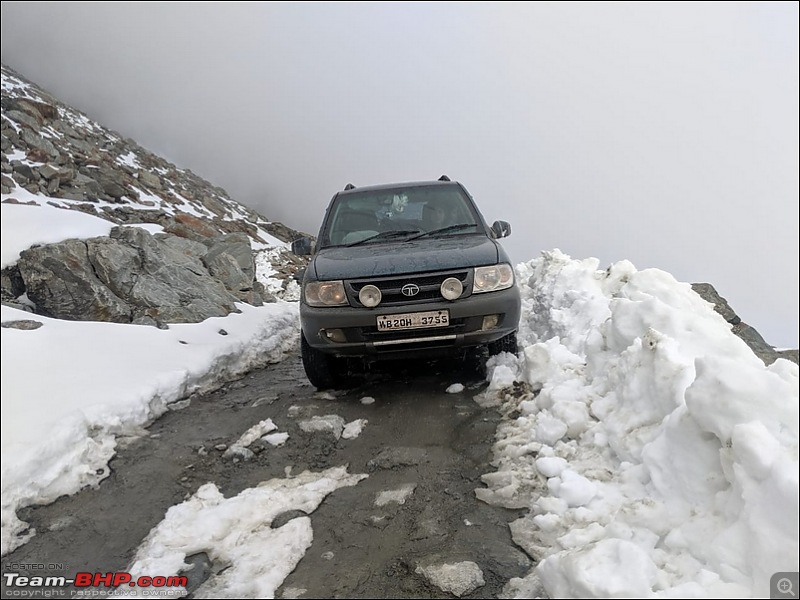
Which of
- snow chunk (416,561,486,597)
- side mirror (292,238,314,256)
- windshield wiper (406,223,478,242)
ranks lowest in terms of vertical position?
snow chunk (416,561,486,597)

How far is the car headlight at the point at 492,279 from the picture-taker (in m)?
4.29

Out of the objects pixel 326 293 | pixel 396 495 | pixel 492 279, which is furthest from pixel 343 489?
pixel 492 279

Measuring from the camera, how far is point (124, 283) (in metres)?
6.30

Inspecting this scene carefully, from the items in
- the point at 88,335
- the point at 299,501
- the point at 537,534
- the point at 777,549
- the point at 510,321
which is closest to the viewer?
the point at 777,549

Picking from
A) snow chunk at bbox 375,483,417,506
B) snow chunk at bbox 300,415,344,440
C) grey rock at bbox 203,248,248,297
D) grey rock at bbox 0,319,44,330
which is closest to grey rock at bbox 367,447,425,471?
snow chunk at bbox 375,483,417,506

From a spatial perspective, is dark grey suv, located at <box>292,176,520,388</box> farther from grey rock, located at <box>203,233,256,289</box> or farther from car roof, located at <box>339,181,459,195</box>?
grey rock, located at <box>203,233,256,289</box>

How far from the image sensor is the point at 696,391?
2414 mm

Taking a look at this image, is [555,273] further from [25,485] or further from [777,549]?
[25,485]

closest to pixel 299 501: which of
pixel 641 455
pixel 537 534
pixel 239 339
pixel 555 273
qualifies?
pixel 537 534

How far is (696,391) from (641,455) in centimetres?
53

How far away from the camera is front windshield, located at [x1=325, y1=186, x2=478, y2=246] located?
5145 millimetres

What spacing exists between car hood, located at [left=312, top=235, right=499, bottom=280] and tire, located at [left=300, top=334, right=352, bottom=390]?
772 mm

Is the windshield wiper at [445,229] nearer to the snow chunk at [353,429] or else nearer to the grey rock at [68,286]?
the snow chunk at [353,429]

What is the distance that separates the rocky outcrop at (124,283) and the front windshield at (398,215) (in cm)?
242
